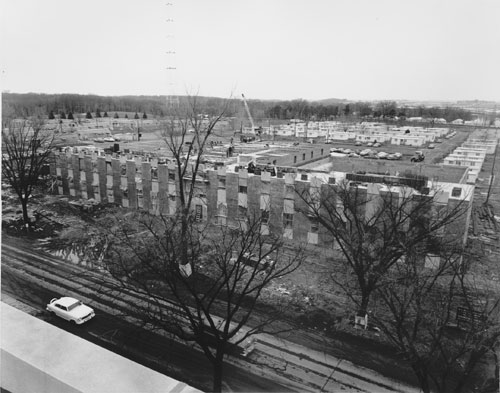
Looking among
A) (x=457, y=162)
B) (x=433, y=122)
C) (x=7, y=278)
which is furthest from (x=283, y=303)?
(x=433, y=122)

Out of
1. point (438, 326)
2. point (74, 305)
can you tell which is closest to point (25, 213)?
point (74, 305)

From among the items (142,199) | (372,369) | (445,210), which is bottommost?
(372,369)

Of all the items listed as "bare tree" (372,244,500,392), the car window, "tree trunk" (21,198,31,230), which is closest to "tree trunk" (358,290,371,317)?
"bare tree" (372,244,500,392)

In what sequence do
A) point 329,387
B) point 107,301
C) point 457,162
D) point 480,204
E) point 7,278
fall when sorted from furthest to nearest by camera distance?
point 457,162
point 480,204
point 7,278
point 107,301
point 329,387

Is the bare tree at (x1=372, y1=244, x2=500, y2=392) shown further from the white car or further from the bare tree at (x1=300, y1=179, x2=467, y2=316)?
the white car

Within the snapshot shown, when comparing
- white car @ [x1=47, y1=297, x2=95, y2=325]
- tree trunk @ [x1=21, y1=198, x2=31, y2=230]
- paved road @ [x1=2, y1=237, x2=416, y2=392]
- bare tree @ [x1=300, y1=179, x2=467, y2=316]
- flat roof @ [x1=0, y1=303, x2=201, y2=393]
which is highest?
flat roof @ [x1=0, y1=303, x2=201, y2=393]

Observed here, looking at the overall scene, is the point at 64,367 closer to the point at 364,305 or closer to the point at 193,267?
the point at 193,267

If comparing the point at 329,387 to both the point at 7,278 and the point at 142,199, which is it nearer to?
the point at 7,278

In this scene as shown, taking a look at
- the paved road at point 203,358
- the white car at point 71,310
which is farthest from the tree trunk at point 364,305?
the white car at point 71,310
